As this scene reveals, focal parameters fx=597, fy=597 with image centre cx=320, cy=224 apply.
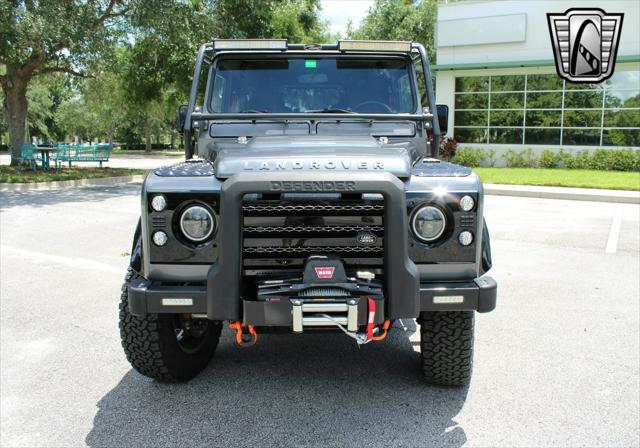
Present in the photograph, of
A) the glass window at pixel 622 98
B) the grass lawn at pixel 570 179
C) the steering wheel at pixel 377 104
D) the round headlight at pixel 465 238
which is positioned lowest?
the grass lawn at pixel 570 179

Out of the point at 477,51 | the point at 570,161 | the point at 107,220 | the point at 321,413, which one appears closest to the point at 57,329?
the point at 321,413

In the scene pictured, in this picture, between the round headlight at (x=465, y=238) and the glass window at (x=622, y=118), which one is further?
the glass window at (x=622, y=118)

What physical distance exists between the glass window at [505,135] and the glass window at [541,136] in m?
0.31

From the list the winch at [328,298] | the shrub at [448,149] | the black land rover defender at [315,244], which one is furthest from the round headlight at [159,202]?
the shrub at [448,149]

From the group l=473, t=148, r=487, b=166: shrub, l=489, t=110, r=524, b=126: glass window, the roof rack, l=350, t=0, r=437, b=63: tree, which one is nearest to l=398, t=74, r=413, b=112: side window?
the roof rack

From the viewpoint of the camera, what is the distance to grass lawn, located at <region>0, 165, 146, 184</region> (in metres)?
15.9

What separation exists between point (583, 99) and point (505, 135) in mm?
3135

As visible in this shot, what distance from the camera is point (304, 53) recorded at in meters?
4.30

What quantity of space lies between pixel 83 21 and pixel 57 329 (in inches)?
501

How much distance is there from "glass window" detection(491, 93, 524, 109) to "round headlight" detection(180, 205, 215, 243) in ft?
75.2

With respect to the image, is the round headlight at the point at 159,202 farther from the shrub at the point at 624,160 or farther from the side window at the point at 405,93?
the shrub at the point at 624,160

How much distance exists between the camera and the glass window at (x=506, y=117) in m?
23.8

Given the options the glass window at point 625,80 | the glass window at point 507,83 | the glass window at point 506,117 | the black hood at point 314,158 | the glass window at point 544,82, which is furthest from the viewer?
the glass window at point 506,117

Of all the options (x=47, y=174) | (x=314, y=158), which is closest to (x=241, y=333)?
(x=314, y=158)
